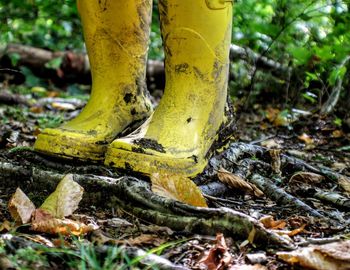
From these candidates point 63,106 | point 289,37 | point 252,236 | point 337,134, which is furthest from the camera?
point 63,106

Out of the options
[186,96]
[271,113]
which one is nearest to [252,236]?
[186,96]

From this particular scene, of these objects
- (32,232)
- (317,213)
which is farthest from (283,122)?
(32,232)

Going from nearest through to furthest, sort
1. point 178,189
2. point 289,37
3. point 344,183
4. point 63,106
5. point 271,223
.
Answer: point 271,223 < point 178,189 < point 344,183 < point 289,37 < point 63,106

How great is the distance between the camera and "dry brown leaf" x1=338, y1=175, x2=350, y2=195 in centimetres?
186

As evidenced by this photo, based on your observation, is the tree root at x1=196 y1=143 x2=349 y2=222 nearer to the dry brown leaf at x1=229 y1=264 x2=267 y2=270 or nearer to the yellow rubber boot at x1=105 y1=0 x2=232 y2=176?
the yellow rubber boot at x1=105 y1=0 x2=232 y2=176

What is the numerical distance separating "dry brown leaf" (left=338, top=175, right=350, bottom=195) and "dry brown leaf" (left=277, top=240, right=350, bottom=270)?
0.83 m

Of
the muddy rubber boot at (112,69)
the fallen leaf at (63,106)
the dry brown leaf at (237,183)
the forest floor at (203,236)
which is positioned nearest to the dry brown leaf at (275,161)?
the forest floor at (203,236)

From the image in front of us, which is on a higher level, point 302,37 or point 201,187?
point 302,37

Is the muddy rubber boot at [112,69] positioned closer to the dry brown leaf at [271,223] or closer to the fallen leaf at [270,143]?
the dry brown leaf at [271,223]

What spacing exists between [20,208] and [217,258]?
1.88 ft

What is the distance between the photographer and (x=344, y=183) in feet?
6.18

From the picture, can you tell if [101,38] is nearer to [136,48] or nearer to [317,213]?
[136,48]

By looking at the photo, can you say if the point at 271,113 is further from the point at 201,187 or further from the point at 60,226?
the point at 60,226

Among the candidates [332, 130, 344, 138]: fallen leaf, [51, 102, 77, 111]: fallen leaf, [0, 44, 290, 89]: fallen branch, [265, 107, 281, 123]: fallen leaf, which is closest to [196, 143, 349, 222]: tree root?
[332, 130, 344, 138]: fallen leaf
